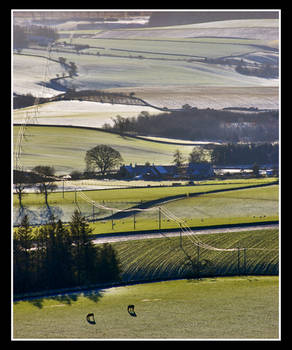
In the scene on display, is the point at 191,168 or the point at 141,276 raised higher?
the point at 191,168

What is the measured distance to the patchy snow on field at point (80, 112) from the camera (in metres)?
30.8

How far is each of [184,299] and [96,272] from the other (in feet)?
8.24

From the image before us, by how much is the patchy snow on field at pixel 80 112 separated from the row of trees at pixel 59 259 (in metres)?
9.32

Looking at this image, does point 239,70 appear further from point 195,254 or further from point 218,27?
point 195,254

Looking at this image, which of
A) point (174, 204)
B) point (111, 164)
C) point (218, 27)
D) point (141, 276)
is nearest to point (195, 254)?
point (141, 276)

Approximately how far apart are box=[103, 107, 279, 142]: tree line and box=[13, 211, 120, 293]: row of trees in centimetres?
1209

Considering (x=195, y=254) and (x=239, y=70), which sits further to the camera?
(x=239, y=70)

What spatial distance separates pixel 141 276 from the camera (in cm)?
1997

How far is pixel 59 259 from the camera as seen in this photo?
19703 millimetres

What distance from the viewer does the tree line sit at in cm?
3259

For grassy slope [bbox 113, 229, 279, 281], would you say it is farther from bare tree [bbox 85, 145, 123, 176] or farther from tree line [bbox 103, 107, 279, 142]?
tree line [bbox 103, 107, 279, 142]

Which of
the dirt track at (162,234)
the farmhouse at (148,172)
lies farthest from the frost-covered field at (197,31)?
the dirt track at (162,234)

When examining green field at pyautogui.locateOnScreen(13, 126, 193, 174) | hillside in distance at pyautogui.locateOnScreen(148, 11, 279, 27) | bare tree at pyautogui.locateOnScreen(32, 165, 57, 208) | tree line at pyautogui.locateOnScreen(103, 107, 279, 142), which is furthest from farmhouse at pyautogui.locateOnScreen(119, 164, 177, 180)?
hillside in distance at pyautogui.locateOnScreen(148, 11, 279, 27)

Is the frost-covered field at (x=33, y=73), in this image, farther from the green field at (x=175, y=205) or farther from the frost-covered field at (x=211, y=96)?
the green field at (x=175, y=205)
